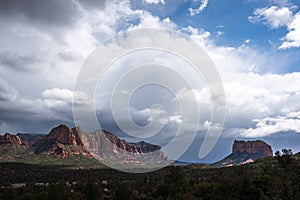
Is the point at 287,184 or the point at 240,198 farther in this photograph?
the point at 240,198

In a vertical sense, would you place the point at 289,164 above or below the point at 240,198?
above

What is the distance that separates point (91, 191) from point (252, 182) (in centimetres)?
3917

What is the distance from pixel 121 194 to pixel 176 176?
20.3 meters

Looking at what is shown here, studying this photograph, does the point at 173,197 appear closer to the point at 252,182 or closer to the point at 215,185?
the point at 215,185

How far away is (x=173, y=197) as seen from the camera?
67.1m

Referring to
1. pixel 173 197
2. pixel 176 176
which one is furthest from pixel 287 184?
pixel 176 176

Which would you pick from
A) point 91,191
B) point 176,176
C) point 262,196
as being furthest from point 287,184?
point 91,191

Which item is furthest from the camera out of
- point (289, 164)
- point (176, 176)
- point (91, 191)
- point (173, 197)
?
point (289, 164)

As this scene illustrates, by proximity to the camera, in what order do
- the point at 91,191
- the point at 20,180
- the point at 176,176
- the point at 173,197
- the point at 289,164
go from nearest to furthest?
1. the point at 173,197
2. the point at 91,191
3. the point at 176,176
4. the point at 289,164
5. the point at 20,180

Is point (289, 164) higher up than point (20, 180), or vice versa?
point (289, 164)

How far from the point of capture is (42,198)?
63.8 m

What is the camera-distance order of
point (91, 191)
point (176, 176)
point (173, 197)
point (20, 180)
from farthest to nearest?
point (20, 180) → point (176, 176) → point (91, 191) → point (173, 197)

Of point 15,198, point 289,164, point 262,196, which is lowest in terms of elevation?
point 15,198

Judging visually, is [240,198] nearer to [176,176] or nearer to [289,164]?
[176,176]
